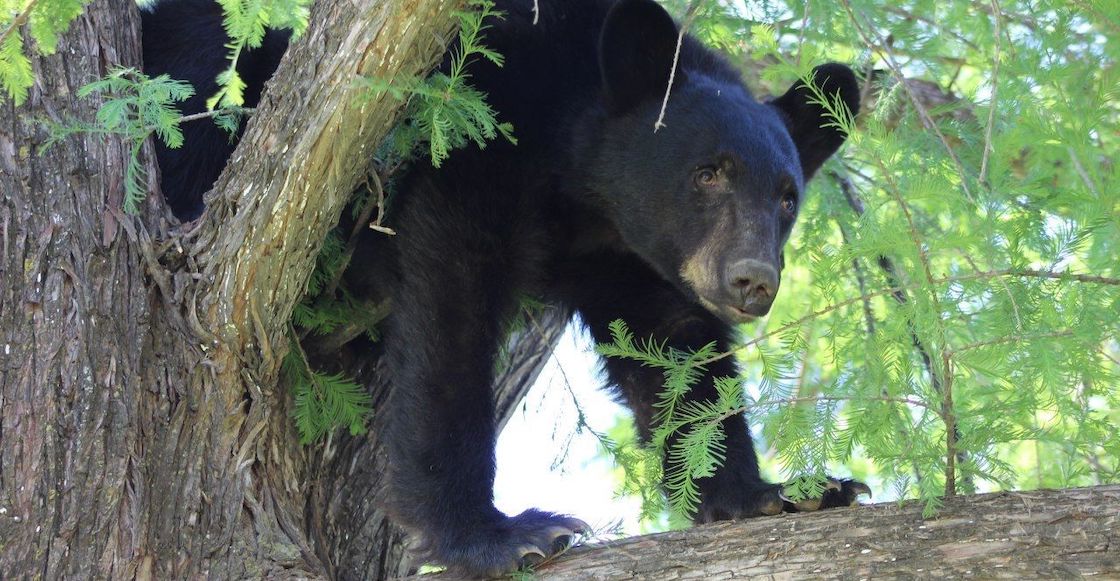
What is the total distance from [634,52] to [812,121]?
1.09 m

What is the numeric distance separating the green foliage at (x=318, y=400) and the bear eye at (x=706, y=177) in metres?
1.79

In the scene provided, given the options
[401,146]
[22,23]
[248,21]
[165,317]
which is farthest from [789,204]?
[22,23]

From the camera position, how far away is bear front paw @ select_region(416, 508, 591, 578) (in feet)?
13.7

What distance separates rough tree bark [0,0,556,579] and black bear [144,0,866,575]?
27.7 inches

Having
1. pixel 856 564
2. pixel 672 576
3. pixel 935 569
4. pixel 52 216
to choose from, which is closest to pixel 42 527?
pixel 52 216

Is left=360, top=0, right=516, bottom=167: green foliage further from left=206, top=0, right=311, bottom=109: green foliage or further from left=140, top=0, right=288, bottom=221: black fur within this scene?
left=140, top=0, right=288, bottom=221: black fur

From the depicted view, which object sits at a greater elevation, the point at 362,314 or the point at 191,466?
the point at 362,314

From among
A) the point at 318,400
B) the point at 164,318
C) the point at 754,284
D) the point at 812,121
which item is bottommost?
the point at 318,400

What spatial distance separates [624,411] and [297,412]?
1756mm

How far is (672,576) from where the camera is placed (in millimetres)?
3762

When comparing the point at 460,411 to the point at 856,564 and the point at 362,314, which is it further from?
the point at 856,564

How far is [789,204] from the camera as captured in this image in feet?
16.8

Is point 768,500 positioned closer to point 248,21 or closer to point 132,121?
point 248,21

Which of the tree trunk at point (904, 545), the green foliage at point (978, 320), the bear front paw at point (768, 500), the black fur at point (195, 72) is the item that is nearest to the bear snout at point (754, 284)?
the green foliage at point (978, 320)
